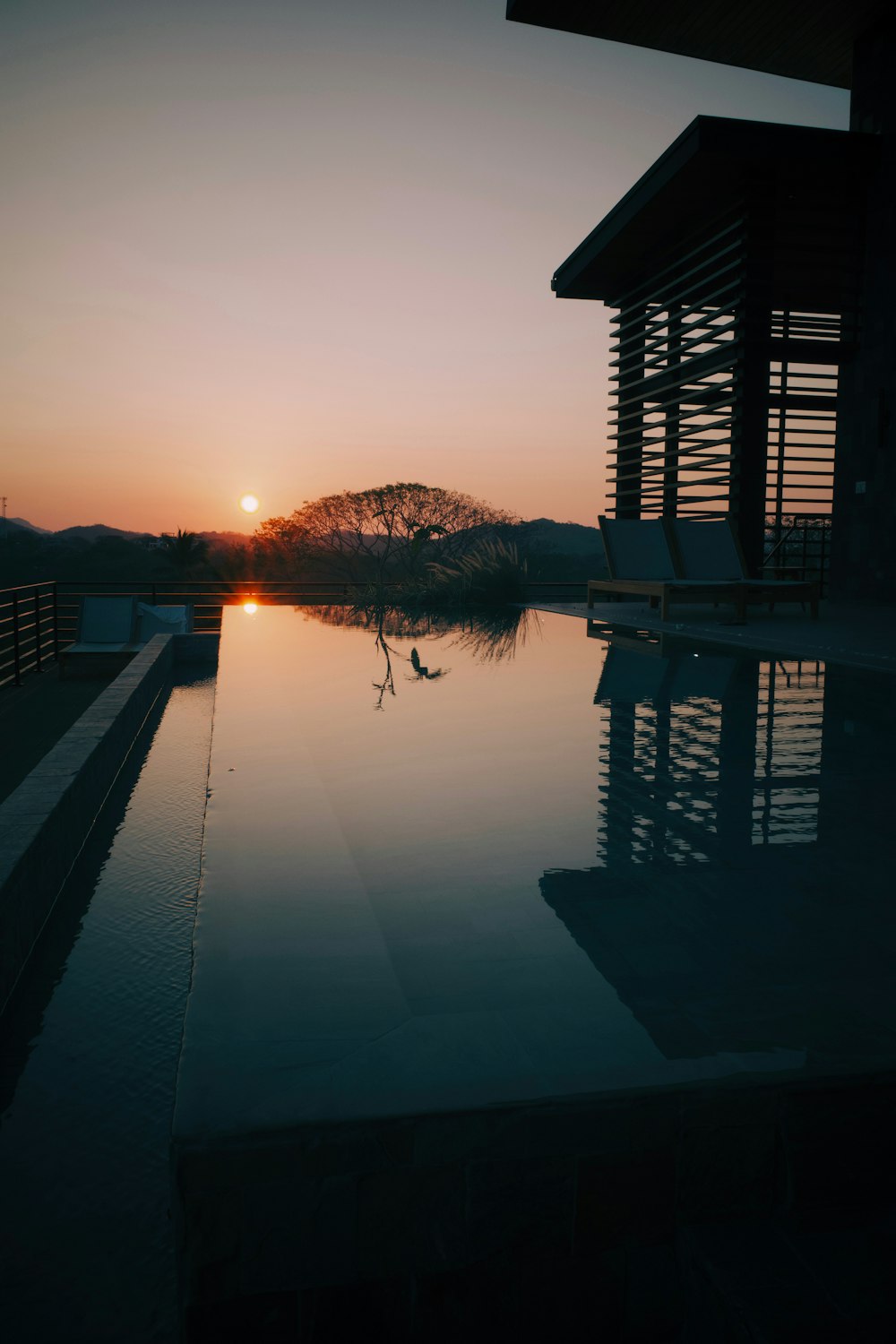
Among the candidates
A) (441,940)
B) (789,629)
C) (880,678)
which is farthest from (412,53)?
(441,940)

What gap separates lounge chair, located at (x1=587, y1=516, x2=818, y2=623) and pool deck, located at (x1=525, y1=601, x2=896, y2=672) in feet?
0.73

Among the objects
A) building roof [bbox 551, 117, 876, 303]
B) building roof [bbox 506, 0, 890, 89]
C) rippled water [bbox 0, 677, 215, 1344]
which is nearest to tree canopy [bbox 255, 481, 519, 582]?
building roof [bbox 551, 117, 876, 303]

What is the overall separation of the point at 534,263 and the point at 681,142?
502cm

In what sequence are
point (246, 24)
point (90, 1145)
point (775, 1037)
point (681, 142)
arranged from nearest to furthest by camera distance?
point (775, 1037)
point (90, 1145)
point (681, 142)
point (246, 24)

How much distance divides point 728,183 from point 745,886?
8741mm

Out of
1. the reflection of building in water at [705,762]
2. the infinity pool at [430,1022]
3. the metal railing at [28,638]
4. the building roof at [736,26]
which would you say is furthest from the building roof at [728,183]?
A: the metal railing at [28,638]

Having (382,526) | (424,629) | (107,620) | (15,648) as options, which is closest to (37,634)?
(107,620)

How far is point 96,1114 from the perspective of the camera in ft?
5.07

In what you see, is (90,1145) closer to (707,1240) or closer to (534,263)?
(707,1240)

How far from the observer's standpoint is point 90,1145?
1.46 meters

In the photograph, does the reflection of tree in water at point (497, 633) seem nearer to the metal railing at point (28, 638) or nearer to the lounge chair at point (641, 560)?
the lounge chair at point (641, 560)

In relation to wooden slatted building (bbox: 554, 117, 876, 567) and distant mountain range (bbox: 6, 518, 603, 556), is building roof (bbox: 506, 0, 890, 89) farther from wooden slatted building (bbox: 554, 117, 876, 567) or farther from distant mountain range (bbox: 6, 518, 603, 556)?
distant mountain range (bbox: 6, 518, 603, 556)

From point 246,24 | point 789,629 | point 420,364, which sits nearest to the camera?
point 789,629

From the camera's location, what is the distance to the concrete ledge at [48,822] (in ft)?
6.84
